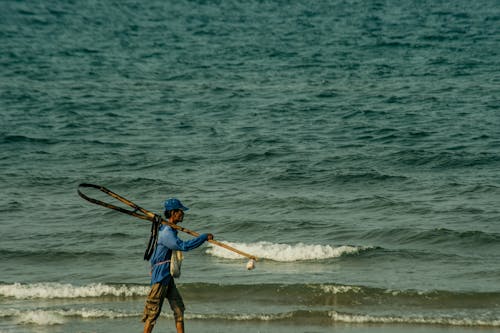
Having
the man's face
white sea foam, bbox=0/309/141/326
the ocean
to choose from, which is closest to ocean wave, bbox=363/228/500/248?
the ocean

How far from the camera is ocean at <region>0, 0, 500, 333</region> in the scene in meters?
12.7

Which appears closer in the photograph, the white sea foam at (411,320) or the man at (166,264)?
the man at (166,264)

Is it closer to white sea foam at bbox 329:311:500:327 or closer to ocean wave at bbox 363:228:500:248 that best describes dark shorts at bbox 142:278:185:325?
white sea foam at bbox 329:311:500:327

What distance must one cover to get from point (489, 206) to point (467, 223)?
1.02m

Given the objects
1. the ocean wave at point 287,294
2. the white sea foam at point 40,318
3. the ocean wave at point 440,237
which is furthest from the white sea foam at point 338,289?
the white sea foam at point 40,318

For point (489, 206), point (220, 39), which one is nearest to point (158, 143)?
point (489, 206)

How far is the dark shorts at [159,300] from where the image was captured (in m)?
10.3

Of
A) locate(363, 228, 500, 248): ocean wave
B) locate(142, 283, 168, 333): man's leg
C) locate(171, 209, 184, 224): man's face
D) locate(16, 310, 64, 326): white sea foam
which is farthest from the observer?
locate(363, 228, 500, 248): ocean wave

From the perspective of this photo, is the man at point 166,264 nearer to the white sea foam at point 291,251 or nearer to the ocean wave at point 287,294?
the ocean wave at point 287,294

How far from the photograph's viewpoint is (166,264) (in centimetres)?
1017

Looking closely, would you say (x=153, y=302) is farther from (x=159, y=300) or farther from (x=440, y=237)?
(x=440, y=237)

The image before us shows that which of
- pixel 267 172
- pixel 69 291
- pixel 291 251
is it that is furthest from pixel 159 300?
pixel 267 172

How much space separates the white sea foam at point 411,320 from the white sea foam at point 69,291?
124 inches

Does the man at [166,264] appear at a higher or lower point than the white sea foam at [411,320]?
higher
